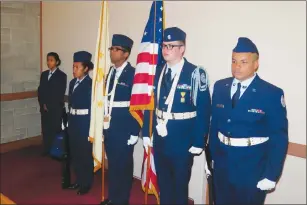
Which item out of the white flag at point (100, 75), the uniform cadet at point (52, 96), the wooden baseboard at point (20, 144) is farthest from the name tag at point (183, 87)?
the wooden baseboard at point (20, 144)

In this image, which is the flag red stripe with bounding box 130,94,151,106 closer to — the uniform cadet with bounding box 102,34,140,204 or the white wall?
the uniform cadet with bounding box 102,34,140,204

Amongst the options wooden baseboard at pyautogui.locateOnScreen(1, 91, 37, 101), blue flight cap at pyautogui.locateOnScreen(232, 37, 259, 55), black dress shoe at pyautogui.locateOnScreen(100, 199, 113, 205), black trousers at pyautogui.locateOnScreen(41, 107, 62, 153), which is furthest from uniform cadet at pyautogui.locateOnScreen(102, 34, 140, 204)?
wooden baseboard at pyautogui.locateOnScreen(1, 91, 37, 101)

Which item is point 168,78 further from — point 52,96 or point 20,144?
point 20,144

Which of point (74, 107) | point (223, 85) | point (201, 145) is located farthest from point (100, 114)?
point (223, 85)

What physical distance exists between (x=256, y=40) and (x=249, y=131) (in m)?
0.77

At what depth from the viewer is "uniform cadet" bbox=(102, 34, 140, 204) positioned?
2961 millimetres

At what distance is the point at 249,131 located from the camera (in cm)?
214

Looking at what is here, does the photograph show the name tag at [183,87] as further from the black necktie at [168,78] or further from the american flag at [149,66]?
the american flag at [149,66]

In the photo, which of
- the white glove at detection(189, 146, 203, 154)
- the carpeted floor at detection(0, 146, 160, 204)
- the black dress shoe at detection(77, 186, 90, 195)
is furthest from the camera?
the black dress shoe at detection(77, 186, 90, 195)

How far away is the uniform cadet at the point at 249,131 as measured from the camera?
2.08 m

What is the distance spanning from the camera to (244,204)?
7.29 feet

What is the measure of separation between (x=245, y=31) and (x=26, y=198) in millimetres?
2625

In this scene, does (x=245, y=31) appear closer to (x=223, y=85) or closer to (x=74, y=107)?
(x=223, y=85)

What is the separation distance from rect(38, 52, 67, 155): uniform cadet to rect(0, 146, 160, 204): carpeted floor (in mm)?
385
